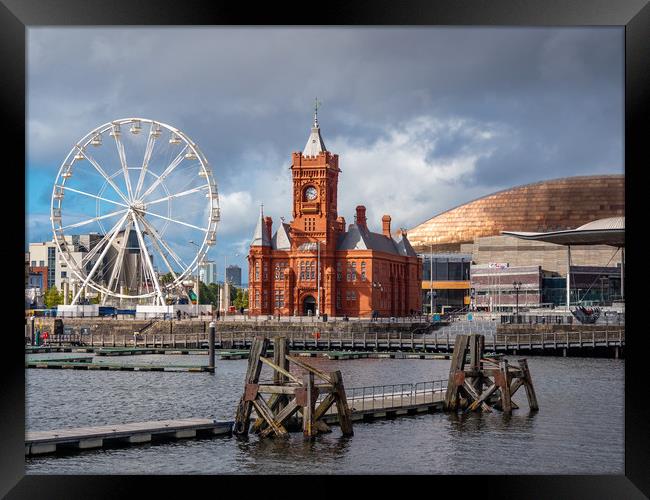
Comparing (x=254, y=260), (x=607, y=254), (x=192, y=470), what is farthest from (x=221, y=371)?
(x=607, y=254)

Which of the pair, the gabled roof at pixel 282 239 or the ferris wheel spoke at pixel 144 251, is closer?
the ferris wheel spoke at pixel 144 251

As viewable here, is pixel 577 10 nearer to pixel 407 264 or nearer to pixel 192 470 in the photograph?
pixel 192 470

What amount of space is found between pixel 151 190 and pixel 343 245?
70.3 feet

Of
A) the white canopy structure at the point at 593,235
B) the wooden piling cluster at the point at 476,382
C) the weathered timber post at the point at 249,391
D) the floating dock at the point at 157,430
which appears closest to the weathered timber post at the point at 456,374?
the wooden piling cluster at the point at 476,382

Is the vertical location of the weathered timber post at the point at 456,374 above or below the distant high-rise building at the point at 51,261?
below

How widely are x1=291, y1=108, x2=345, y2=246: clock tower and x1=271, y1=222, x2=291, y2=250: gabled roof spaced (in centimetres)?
254

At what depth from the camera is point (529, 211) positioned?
14138cm

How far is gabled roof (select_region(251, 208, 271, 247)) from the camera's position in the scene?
296 ft

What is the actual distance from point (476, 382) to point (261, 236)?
5757 centimetres

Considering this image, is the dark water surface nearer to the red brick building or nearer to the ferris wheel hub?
the ferris wheel hub

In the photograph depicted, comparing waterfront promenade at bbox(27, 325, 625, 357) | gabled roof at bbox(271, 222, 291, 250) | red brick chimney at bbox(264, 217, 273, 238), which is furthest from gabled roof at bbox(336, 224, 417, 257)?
waterfront promenade at bbox(27, 325, 625, 357)

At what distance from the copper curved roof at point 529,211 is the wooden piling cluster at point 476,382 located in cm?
10383

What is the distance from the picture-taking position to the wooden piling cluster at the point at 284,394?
26.0 meters

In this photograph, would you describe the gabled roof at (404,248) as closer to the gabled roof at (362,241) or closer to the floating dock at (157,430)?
the gabled roof at (362,241)
